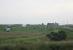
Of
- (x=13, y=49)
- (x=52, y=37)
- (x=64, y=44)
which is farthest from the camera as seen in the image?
(x=52, y=37)

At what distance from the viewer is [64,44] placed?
16.1 m

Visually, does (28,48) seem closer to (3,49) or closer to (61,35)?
(3,49)

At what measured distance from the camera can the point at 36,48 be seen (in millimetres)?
15102

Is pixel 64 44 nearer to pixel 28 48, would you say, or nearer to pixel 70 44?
pixel 70 44

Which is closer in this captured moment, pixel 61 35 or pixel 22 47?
pixel 22 47

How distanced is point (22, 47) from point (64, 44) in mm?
3759

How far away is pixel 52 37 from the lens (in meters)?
29.8

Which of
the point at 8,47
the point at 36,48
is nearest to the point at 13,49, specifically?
the point at 8,47

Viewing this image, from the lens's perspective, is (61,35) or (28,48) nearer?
(28,48)

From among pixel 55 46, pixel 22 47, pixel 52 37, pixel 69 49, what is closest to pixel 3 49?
pixel 22 47

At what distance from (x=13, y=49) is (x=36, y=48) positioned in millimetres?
1888

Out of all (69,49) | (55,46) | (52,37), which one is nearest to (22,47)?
(55,46)

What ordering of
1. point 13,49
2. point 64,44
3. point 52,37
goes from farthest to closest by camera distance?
point 52,37 < point 64,44 < point 13,49

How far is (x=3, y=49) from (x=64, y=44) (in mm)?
5294
